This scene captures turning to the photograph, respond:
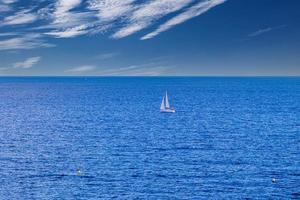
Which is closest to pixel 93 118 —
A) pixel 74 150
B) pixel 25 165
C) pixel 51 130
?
pixel 51 130

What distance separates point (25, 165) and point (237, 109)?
112 meters

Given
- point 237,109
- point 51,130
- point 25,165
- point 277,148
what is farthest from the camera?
point 237,109

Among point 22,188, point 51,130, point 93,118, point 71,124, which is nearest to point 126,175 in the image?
point 22,188

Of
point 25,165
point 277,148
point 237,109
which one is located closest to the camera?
point 25,165

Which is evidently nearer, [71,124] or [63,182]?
[63,182]

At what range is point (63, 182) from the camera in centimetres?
6594

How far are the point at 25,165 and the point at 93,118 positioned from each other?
A: 2545 inches

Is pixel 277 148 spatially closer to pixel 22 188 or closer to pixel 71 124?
pixel 22 188

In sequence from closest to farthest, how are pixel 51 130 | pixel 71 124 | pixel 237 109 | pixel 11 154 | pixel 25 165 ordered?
pixel 25 165 < pixel 11 154 < pixel 51 130 < pixel 71 124 < pixel 237 109

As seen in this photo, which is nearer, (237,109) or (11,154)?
(11,154)

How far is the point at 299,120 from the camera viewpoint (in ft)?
431

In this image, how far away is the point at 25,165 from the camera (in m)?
75.0

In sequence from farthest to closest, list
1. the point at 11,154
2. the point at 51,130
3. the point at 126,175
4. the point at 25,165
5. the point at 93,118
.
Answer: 1. the point at 93,118
2. the point at 51,130
3. the point at 11,154
4. the point at 25,165
5. the point at 126,175

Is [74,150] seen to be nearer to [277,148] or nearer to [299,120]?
[277,148]
